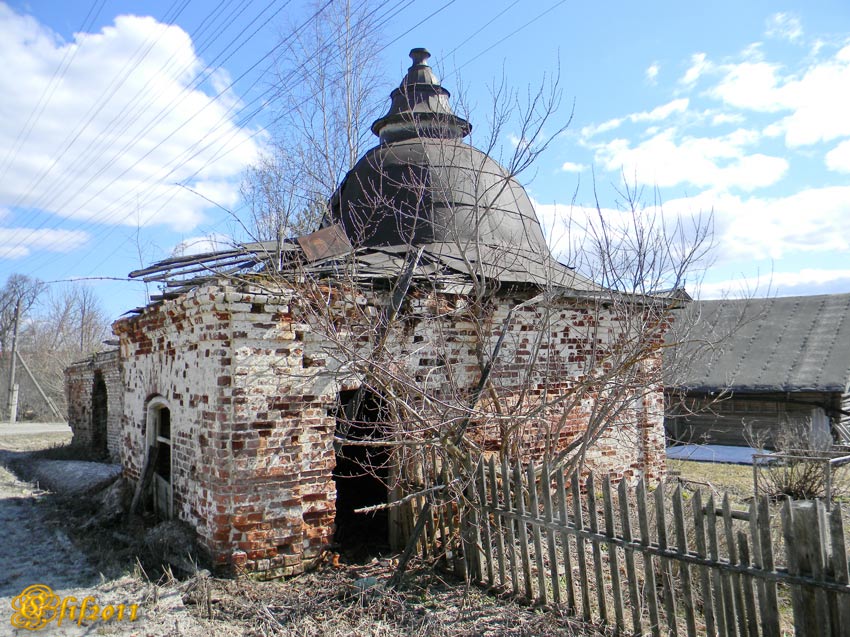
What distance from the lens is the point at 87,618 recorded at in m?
4.68

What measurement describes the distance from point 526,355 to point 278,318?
3.15 meters

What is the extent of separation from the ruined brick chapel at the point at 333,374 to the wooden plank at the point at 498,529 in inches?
12.0

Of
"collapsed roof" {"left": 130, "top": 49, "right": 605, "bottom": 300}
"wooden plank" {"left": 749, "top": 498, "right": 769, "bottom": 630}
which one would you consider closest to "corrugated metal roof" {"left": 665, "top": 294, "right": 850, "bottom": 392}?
"collapsed roof" {"left": 130, "top": 49, "right": 605, "bottom": 300}

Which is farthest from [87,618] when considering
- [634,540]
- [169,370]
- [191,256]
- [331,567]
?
[634,540]

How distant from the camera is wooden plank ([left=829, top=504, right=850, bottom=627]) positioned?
3273mm

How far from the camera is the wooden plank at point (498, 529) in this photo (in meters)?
4.93

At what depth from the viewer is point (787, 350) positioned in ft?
52.2

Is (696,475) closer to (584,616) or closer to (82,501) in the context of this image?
(584,616)

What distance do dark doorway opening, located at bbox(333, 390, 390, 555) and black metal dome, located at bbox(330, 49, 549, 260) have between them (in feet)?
7.71

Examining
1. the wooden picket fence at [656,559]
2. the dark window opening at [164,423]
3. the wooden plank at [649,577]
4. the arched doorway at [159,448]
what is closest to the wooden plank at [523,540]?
the wooden picket fence at [656,559]

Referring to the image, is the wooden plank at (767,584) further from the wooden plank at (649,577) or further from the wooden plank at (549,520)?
the wooden plank at (549,520)

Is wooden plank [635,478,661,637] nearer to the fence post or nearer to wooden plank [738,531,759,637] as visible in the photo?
wooden plank [738,531,759,637]

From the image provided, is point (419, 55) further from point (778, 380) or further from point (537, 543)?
point (778, 380)

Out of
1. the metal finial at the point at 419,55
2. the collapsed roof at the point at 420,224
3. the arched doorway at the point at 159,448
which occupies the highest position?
the metal finial at the point at 419,55
